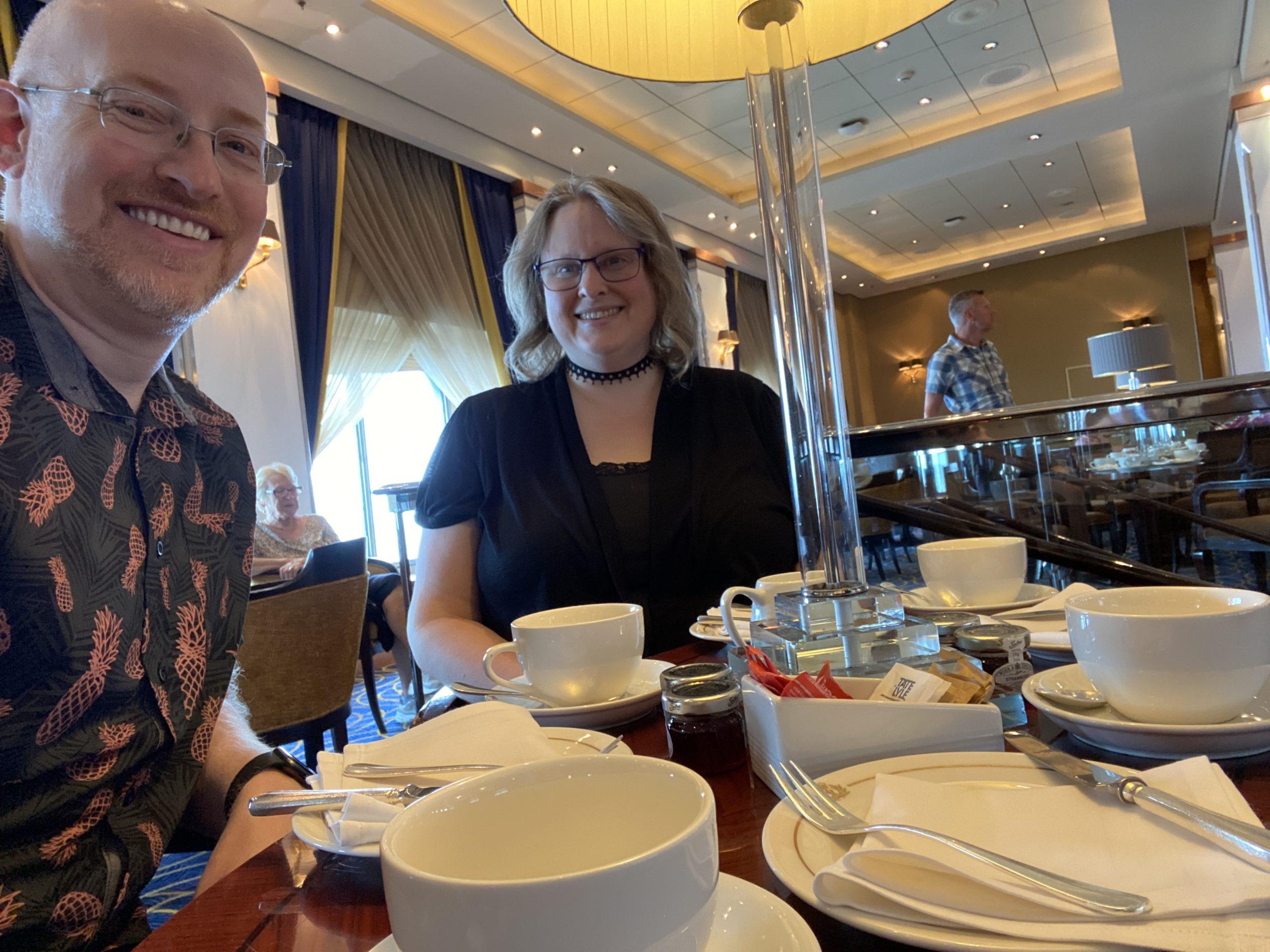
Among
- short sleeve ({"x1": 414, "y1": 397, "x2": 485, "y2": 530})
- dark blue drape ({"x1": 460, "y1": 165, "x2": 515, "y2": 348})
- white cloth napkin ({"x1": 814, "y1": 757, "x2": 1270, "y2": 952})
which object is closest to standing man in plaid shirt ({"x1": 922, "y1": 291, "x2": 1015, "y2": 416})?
dark blue drape ({"x1": 460, "y1": 165, "x2": 515, "y2": 348})

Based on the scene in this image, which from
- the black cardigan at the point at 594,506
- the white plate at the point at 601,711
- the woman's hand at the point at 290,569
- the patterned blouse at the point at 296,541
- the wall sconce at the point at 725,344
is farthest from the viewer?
the wall sconce at the point at 725,344

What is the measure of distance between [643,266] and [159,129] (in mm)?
884

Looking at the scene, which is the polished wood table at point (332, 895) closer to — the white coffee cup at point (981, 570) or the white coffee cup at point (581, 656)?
the white coffee cup at point (581, 656)

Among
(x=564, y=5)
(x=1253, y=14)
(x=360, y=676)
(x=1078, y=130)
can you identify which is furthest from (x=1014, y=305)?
(x=564, y=5)

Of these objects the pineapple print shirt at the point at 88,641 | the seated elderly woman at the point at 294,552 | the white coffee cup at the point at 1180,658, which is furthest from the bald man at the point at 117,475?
the seated elderly woman at the point at 294,552

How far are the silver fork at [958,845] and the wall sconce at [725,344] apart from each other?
30.8 feet

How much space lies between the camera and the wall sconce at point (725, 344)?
9.70m

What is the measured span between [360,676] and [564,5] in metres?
5.36

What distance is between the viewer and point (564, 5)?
87cm

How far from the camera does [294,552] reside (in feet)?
16.2

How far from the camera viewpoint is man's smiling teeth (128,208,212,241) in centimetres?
103

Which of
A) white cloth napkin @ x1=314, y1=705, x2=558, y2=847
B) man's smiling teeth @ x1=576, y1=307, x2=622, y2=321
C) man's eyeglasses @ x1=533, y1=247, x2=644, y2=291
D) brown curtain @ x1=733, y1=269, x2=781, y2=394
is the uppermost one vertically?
brown curtain @ x1=733, y1=269, x2=781, y2=394

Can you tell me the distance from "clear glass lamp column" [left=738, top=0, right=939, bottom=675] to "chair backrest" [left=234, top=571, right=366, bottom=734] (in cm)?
221

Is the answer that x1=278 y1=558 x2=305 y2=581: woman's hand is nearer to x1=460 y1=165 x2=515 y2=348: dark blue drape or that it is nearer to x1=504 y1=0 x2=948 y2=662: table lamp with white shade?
x1=460 y1=165 x2=515 y2=348: dark blue drape
